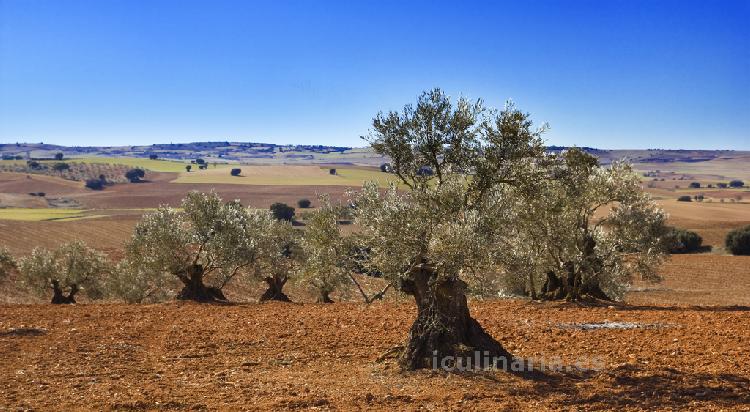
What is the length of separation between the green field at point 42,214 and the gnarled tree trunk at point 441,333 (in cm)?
10557

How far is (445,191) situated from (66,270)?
32697mm

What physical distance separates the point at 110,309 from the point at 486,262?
20.4 m

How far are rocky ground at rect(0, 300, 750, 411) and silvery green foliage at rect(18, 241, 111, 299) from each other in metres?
11.9

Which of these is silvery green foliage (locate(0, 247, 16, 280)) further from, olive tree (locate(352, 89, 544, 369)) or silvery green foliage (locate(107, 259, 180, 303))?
olive tree (locate(352, 89, 544, 369))

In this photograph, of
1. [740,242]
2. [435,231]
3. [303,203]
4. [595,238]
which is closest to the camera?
[435,231]

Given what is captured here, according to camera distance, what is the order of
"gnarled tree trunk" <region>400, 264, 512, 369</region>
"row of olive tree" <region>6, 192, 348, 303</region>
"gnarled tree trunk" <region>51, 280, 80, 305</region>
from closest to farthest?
"gnarled tree trunk" <region>400, 264, 512, 369</region> → "row of olive tree" <region>6, 192, 348, 303</region> → "gnarled tree trunk" <region>51, 280, 80, 305</region>

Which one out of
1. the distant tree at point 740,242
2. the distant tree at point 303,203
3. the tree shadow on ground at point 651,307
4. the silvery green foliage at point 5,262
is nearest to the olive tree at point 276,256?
the silvery green foliage at point 5,262

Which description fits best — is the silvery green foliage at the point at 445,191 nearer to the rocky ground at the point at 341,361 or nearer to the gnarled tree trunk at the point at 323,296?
the rocky ground at the point at 341,361

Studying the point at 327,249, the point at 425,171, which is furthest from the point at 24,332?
the point at 425,171

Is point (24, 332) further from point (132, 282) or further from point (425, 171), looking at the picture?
point (132, 282)

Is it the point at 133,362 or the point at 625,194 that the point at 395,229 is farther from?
the point at 625,194

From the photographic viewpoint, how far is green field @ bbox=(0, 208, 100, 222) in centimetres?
10625

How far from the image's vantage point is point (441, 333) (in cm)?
1623

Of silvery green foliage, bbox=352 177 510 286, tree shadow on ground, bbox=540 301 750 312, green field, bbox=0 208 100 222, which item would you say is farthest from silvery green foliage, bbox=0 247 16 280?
green field, bbox=0 208 100 222
